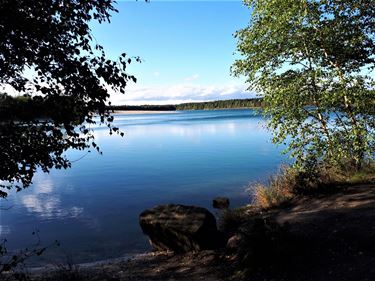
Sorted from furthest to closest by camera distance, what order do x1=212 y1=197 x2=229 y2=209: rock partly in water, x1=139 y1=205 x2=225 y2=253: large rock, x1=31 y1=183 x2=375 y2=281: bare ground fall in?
x1=212 y1=197 x2=229 y2=209: rock partly in water, x1=139 y1=205 x2=225 y2=253: large rock, x1=31 y1=183 x2=375 y2=281: bare ground

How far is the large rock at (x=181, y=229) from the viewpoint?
11.7 metres

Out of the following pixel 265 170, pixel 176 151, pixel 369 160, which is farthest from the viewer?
pixel 176 151

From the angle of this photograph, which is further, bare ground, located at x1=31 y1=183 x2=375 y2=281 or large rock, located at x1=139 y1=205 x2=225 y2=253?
large rock, located at x1=139 y1=205 x2=225 y2=253

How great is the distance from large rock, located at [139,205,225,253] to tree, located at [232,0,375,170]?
15.8ft

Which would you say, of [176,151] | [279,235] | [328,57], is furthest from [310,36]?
[176,151]

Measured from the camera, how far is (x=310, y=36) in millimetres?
14914

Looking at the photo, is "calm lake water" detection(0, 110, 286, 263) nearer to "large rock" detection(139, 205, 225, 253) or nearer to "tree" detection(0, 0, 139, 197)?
"large rock" detection(139, 205, 225, 253)

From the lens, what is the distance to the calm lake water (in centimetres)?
1533

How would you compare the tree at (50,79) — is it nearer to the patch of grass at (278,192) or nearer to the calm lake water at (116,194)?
the calm lake water at (116,194)

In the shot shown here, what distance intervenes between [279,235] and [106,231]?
9302 mm

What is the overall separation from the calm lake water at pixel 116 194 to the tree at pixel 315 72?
2368 mm

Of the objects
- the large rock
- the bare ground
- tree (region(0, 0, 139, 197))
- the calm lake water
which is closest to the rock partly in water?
the calm lake water

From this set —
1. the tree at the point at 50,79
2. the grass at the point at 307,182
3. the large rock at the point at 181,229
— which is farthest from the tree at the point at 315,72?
the tree at the point at 50,79

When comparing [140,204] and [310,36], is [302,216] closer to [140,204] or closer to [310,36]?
[310,36]
